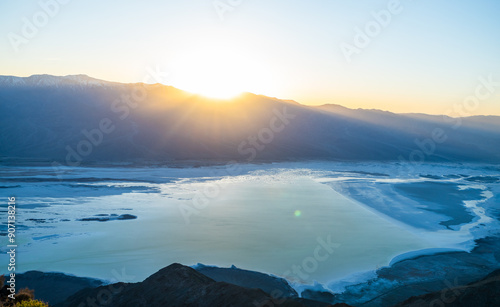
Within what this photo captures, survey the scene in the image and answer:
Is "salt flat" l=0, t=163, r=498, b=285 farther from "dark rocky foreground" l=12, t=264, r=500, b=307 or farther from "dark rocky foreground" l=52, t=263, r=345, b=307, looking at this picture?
"dark rocky foreground" l=52, t=263, r=345, b=307

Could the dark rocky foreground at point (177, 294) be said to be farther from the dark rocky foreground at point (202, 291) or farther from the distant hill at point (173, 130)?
the distant hill at point (173, 130)

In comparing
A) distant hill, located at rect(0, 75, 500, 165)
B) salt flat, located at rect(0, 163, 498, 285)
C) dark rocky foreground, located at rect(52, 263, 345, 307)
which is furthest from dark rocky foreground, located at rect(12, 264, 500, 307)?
distant hill, located at rect(0, 75, 500, 165)

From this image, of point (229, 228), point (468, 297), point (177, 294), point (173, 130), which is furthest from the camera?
point (173, 130)

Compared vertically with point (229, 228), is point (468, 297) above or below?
above

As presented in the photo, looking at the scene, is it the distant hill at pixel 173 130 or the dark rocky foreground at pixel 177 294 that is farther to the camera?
the distant hill at pixel 173 130

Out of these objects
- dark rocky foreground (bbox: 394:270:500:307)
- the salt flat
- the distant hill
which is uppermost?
the distant hill

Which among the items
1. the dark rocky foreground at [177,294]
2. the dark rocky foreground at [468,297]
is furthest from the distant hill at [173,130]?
the dark rocky foreground at [468,297]

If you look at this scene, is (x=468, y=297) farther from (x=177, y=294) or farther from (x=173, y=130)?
(x=173, y=130)

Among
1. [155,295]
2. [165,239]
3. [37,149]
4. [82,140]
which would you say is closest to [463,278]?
[155,295]

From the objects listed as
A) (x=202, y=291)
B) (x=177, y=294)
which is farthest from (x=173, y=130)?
(x=202, y=291)
